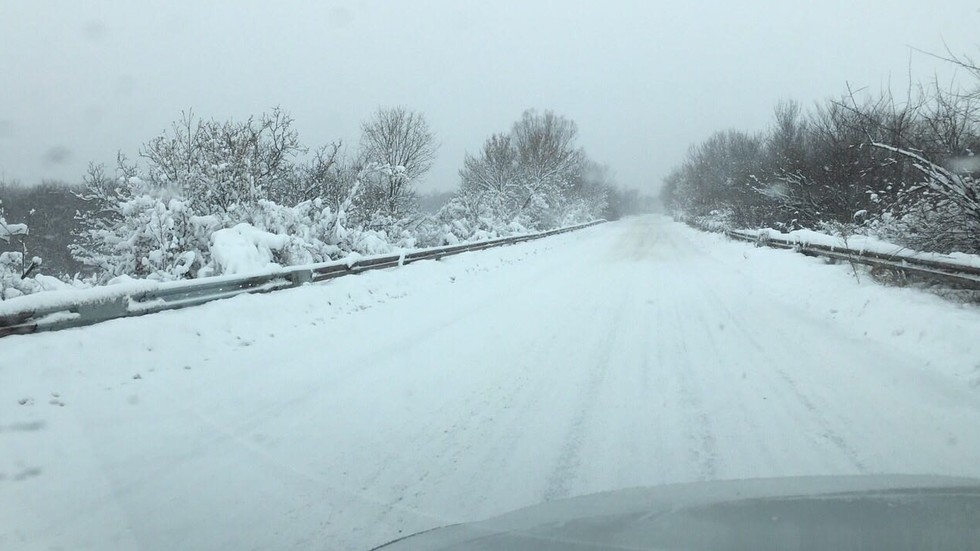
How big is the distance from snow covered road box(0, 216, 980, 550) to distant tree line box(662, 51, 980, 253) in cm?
148

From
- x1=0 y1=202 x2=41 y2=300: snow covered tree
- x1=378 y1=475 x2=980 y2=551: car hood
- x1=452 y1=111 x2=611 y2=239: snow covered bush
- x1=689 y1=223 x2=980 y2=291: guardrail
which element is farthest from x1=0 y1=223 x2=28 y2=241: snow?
x1=452 y1=111 x2=611 y2=239: snow covered bush

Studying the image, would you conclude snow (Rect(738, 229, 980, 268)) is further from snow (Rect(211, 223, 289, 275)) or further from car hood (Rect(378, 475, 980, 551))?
snow (Rect(211, 223, 289, 275))

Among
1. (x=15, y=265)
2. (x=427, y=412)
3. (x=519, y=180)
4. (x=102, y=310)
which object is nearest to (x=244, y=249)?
(x=15, y=265)

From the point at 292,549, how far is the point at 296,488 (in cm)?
77

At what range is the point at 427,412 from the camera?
541cm

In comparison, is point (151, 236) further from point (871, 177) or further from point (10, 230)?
point (871, 177)

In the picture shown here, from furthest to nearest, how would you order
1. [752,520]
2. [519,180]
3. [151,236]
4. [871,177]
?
1. [519,180]
2. [871,177]
3. [151,236]
4. [752,520]

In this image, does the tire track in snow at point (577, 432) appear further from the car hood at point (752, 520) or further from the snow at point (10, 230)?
the snow at point (10, 230)

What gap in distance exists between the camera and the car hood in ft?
7.19

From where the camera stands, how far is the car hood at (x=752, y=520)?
2191 millimetres

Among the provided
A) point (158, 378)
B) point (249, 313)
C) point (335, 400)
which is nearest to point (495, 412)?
→ point (335, 400)

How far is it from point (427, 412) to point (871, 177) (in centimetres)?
1865

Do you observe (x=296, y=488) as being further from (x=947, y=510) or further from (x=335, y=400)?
(x=947, y=510)

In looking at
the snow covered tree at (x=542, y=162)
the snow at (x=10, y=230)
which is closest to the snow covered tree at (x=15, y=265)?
the snow at (x=10, y=230)
